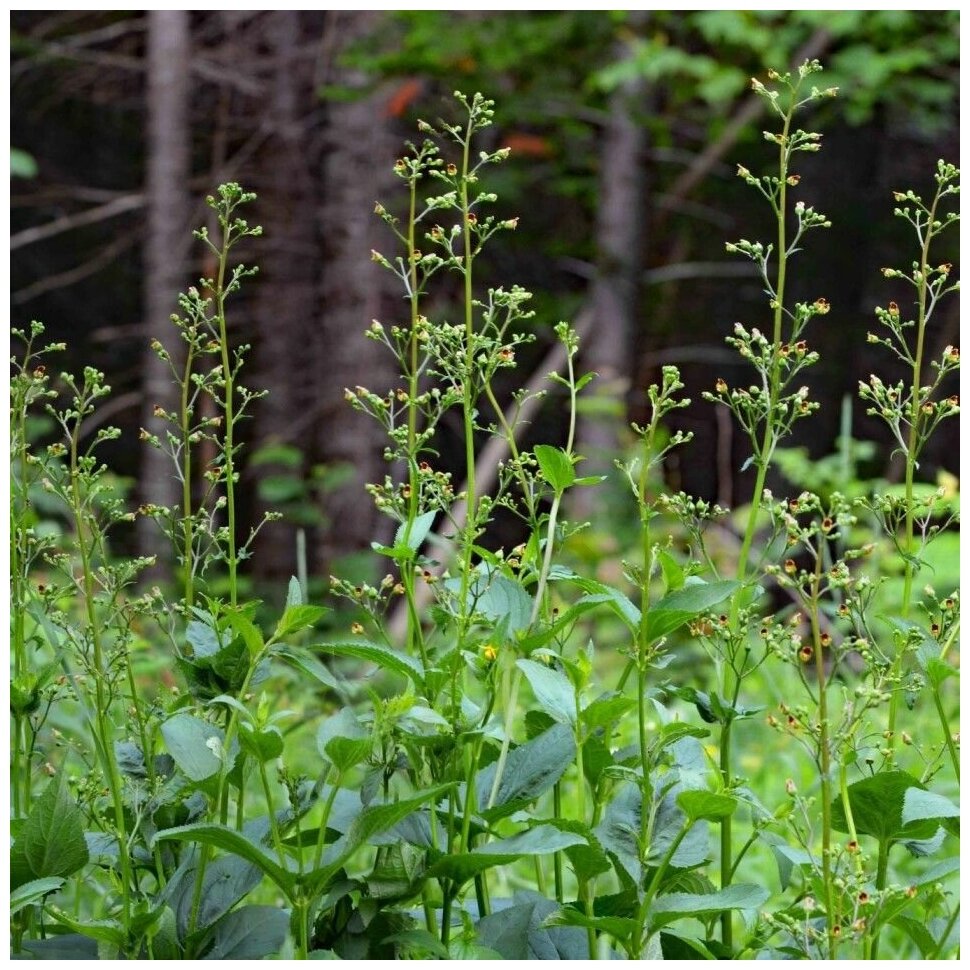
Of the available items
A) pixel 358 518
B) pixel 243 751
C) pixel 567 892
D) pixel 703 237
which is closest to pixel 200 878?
pixel 243 751

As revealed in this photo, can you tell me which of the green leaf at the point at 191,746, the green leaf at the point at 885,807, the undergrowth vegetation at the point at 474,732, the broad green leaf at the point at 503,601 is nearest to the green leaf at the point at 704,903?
the undergrowth vegetation at the point at 474,732

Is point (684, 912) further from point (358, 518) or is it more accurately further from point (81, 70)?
point (81, 70)

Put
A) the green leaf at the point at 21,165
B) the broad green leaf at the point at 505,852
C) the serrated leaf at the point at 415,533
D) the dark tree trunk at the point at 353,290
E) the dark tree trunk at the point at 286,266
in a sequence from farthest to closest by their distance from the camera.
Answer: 1. the dark tree trunk at the point at 286,266
2. the dark tree trunk at the point at 353,290
3. the green leaf at the point at 21,165
4. the serrated leaf at the point at 415,533
5. the broad green leaf at the point at 505,852

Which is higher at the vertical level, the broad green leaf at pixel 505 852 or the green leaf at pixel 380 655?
the green leaf at pixel 380 655

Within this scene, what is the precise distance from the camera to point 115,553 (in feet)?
17.7

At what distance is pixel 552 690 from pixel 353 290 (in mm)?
4439

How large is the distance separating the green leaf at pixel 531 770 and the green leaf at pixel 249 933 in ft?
0.56

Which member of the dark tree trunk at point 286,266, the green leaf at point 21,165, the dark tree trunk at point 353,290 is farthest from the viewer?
the dark tree trunk at point 286,266

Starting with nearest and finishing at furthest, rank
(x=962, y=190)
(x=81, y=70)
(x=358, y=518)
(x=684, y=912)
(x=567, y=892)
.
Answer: (x=684, y=912) < (x=962, y=190) < (x=567, y=892) < (x=358, y=518) < (x=81, y=70)

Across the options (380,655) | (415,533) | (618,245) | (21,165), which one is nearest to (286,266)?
(21,165)

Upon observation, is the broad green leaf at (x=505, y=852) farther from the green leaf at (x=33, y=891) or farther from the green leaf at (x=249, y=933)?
the green leaf at (x=33, y=891)

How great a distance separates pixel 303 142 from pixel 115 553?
1.97 meters

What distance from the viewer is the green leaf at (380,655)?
2.67ft

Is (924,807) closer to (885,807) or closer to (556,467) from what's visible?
(885,807)
